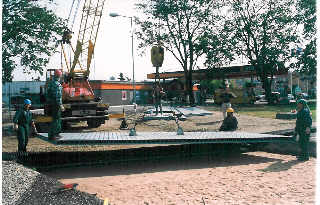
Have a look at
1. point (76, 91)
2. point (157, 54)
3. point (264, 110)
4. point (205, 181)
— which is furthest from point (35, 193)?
point (264, 110)

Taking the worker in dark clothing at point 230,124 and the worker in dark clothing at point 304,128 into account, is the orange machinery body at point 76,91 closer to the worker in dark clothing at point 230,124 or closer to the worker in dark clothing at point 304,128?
the worker in dark clothing at point 230,124

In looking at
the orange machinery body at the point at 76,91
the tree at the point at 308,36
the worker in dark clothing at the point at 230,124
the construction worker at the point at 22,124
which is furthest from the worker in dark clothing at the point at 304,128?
the tree at the point at 308,36

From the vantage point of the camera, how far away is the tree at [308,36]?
3145 cm

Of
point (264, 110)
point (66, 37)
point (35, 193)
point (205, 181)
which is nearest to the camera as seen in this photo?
point (35, 193)

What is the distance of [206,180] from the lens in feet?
20.8

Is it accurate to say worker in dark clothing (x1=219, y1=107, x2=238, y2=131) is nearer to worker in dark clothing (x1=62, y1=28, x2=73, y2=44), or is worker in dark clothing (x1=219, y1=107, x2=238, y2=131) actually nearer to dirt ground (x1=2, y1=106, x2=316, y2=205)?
dirt ground (x1=2, y1=106, x2=316, y2=205)

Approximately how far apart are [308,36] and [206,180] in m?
30.6

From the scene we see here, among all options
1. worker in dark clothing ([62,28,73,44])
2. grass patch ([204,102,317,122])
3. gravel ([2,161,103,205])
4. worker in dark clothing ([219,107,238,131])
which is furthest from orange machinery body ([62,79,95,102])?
grass patch ([204,102,317,122])

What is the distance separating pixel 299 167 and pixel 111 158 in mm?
5050

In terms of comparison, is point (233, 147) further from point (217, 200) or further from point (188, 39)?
point (188, 39)

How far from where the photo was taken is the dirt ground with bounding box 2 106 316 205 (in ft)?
17.0

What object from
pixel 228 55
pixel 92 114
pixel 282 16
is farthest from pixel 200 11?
pixel 92 114

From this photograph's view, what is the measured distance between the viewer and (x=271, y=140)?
8.53 metres

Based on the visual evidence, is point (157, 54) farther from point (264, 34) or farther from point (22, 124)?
point (264, 34)
